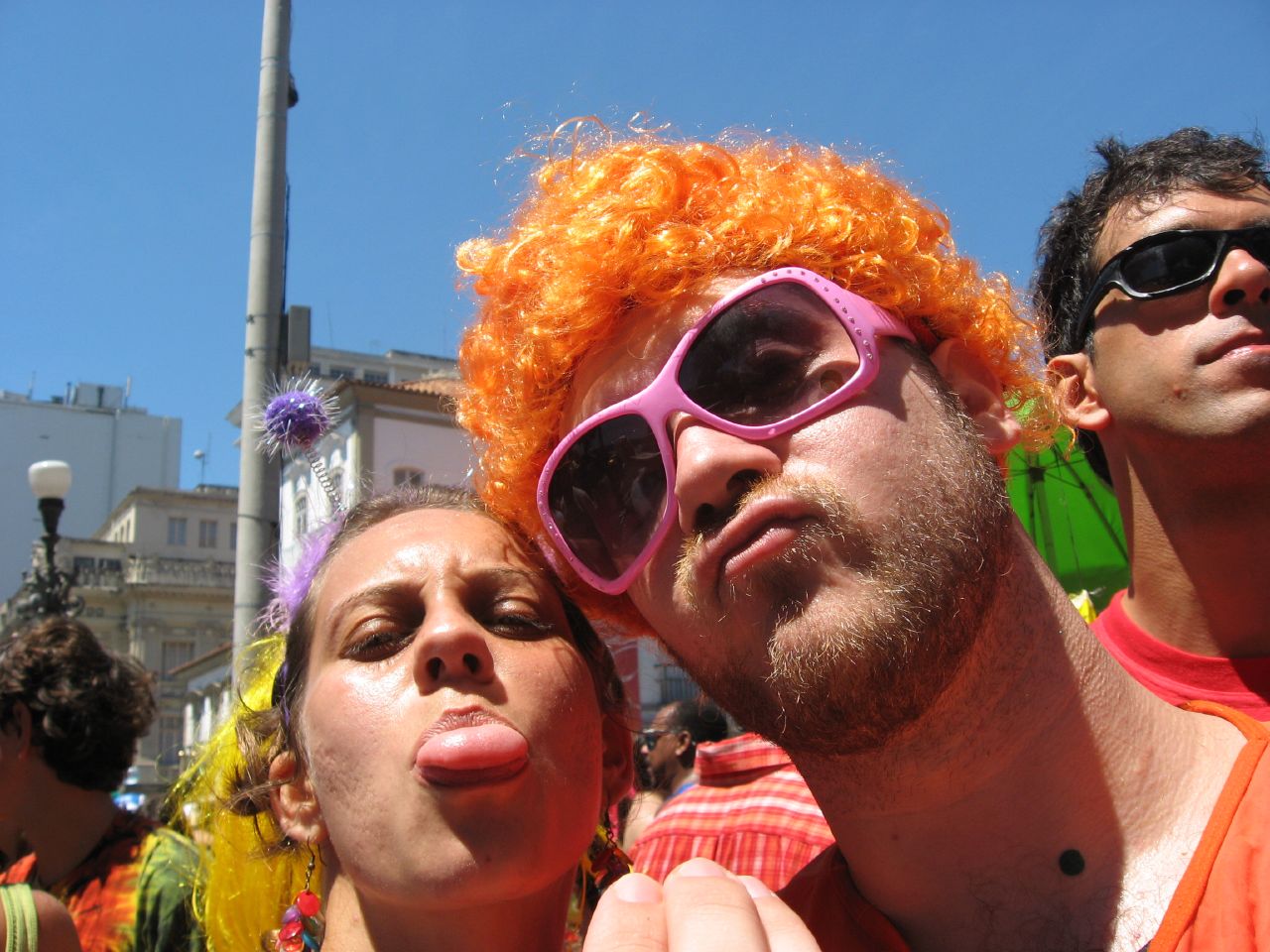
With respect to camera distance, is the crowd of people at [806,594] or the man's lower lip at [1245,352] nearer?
the crowd of people at [806,594]

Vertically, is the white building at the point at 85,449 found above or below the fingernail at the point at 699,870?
above

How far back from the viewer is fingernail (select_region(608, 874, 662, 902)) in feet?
3.11

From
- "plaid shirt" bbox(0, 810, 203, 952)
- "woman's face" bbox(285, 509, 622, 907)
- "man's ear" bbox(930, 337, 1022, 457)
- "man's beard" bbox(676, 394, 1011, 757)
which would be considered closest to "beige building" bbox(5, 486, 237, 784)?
"plaid shirt" bbox(0, 810, 203, 952)

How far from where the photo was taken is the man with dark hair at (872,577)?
4.93ft

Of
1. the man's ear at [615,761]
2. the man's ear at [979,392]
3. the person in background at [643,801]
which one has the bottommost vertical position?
the person in background at [643,801]

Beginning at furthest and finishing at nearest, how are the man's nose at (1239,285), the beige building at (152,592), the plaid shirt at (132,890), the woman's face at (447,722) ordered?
the beige building at (152,592)
the plaid shirt at (132,890)
the man's nose at (1239,285)
the woman's face at (447,722)

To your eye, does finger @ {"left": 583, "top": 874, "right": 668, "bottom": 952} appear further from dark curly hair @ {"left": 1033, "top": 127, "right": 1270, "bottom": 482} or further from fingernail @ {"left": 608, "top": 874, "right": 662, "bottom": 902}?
dark curly hair @ {"left": 1033, "top": 127, "right": 1270, "bottom": 482}

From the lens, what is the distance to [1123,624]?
236 centimetres

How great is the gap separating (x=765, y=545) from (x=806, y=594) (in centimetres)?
10

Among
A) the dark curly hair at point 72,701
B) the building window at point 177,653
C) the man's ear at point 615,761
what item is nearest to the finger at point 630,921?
the man's ear at point 615,761

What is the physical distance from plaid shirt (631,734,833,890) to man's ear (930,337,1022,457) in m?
1.01

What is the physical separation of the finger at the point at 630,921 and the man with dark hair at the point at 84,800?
252 centimetres

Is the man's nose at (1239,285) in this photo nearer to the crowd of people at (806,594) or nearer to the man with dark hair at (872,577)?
the crowd of people at (806,594)

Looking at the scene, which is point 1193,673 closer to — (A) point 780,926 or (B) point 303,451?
(A) point 780,926
